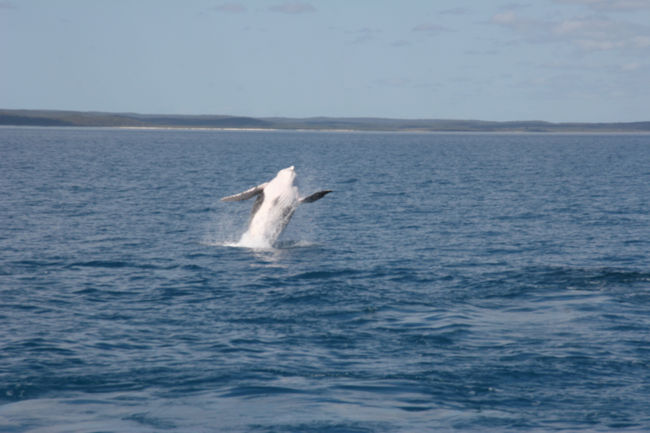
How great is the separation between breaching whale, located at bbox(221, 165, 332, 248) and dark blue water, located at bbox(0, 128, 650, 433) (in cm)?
139

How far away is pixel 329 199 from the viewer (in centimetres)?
5378

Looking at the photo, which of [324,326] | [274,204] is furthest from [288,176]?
[324,326]

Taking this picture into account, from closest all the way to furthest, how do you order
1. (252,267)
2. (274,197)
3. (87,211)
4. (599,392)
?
1. (599,392)
2. (252,267)
3. (274,197)
4. (87,211)

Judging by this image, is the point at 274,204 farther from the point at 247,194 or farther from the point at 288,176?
the point at 247,194

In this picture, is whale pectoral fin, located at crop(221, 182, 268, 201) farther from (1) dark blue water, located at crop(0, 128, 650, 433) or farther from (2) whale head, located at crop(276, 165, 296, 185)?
(1) dark blue water, located at crop(0, 128, 650, 433)

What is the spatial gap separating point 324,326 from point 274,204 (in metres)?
10.5

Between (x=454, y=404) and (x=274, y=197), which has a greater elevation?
(x=274, y=197)

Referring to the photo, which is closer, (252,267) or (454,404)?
(454,404)

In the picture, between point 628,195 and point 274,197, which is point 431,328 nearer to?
point 274,197

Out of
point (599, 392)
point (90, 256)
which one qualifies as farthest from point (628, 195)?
point (599, 392)

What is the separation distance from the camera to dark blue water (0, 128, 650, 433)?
48.0 ft

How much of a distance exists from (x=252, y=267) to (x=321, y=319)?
7047mm

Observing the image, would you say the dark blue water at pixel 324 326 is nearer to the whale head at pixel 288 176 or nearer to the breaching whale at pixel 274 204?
the breaching whale at pixel 274 204

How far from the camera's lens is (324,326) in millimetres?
19953
